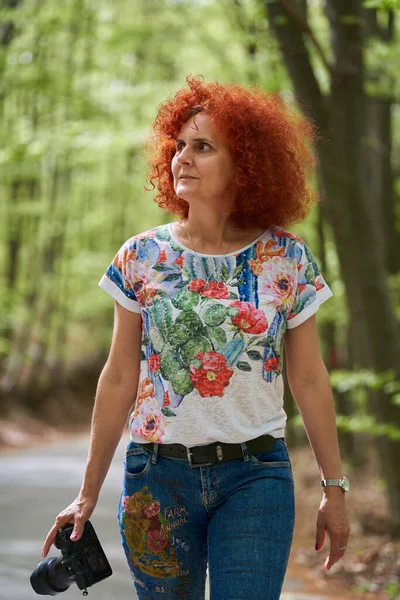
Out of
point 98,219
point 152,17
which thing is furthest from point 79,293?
point 152,17

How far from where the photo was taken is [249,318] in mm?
2750

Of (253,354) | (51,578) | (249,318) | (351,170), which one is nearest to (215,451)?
(253,354)

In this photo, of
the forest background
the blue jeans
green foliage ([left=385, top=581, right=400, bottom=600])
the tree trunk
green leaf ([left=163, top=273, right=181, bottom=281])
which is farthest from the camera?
the forest background

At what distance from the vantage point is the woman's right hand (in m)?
2.88

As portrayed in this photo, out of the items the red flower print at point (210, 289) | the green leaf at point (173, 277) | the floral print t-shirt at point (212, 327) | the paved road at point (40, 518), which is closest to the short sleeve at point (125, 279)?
the floral print t-shirt at point (212, 327)

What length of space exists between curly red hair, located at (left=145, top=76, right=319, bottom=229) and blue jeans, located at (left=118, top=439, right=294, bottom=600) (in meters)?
0.81

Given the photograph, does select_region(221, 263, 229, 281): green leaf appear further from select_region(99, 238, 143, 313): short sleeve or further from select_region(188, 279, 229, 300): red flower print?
select_region(99, 238, 143, 313): short sleeve

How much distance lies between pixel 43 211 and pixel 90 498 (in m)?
21.9

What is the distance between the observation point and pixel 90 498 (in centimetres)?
293

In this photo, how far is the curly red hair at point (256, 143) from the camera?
2.93 m

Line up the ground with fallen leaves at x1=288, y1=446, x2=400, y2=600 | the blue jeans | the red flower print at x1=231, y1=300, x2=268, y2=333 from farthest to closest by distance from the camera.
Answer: the ground with fallen leaves at x1=288, y1=446, x2=400, y2=600 < the red flower print at x1=231, y1=300, x2=268, y2=333 < the blue jeans

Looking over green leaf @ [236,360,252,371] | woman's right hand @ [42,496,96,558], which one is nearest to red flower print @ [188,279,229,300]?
green leaf @ [236,360,252,371]

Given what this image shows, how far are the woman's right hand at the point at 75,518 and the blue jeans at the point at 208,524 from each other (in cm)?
14

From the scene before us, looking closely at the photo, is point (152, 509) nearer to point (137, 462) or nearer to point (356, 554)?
point (137, 462)
